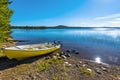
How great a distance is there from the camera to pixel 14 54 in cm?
1393

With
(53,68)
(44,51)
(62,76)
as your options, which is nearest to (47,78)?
(62,76)

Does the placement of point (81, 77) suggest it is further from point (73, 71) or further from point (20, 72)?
point (20, 72)

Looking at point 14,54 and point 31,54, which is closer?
point 14,54

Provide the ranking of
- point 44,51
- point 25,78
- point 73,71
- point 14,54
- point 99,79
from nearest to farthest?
point 25,78
point 99,79
point 73,71
point 14,54
point 44,51

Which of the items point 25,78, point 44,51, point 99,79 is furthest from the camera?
point 44,51

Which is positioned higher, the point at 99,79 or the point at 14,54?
the point at 14,54

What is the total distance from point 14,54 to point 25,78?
478 centimetres

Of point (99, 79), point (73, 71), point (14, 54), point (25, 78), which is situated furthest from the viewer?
point (14, 54)

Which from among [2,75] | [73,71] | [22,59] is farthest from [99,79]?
[22,59]

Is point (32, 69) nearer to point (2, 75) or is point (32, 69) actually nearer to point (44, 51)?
point (2, 75)

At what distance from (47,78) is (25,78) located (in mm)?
1535

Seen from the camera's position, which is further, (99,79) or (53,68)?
(53,68)

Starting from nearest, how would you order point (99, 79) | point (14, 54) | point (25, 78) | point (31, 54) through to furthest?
point (25, 78), point (99, 79), point (14, 54), point (31, 54)

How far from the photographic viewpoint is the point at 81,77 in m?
10.5
